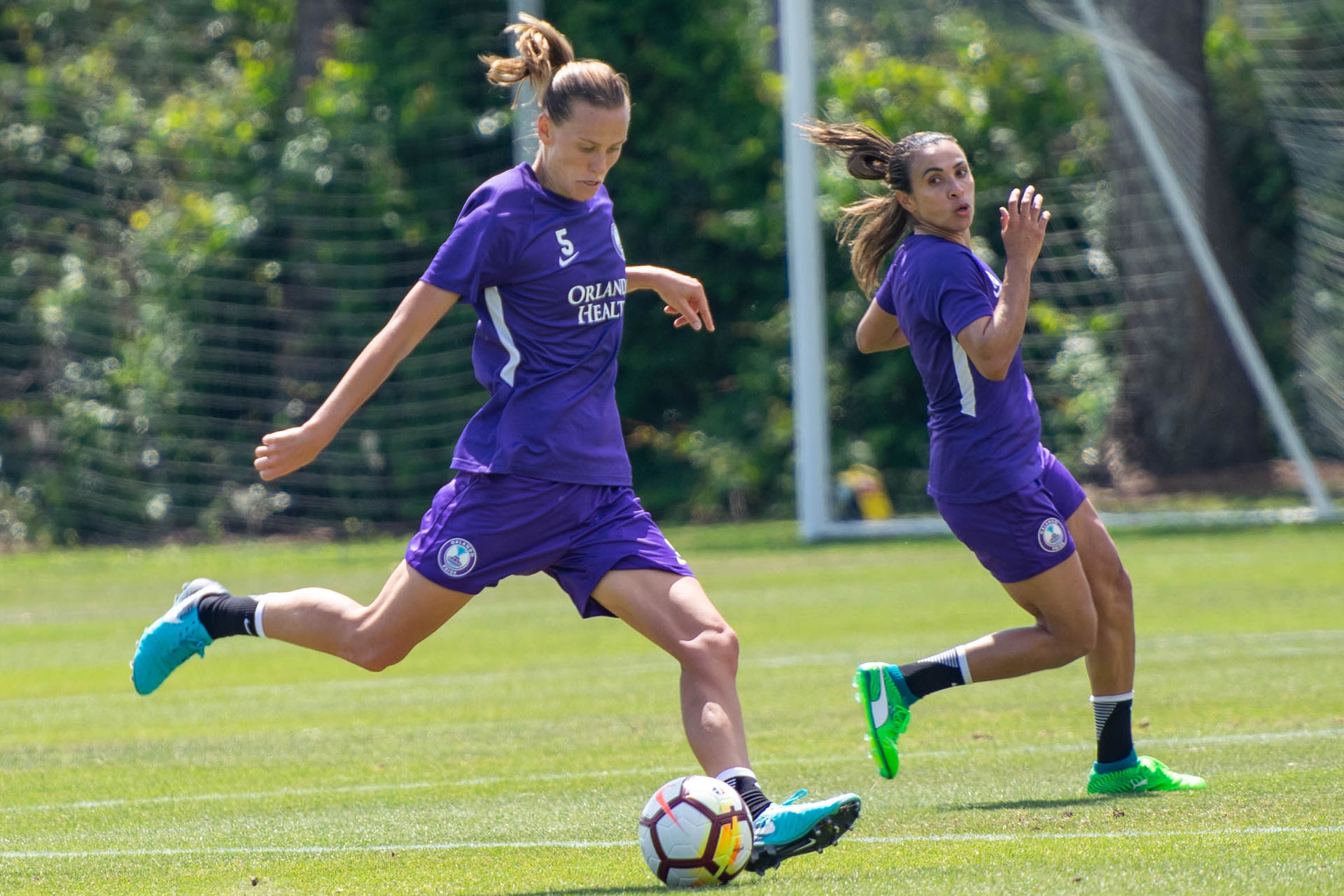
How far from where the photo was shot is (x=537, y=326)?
5016 millimetres

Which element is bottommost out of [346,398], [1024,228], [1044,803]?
[1044,803]

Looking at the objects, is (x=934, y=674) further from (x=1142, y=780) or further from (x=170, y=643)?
(x=170, y=643)

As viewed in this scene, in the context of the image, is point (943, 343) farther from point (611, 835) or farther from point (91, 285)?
point (91, 285)

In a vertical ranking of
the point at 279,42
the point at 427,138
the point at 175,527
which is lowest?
the point at 175,527

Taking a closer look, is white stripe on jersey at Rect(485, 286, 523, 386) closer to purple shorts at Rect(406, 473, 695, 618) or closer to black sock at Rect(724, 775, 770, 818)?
purple shorts at Rect(406, 473, 695, 618)

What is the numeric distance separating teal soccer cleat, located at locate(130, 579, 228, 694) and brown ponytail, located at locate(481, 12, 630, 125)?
6.06 feet

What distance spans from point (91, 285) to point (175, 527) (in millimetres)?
3401

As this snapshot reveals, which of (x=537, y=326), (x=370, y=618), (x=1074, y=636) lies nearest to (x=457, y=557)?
(x=370, y=618)

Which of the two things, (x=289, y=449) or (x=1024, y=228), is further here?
(x=1024, y=228)

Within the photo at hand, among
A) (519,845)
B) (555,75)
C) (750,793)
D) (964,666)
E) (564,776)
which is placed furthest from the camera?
(564,776)

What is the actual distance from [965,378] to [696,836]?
1.89 meters

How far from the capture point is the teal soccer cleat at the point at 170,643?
556cm

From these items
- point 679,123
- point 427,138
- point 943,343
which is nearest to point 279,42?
point 427,138

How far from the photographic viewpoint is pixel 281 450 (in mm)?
4770
